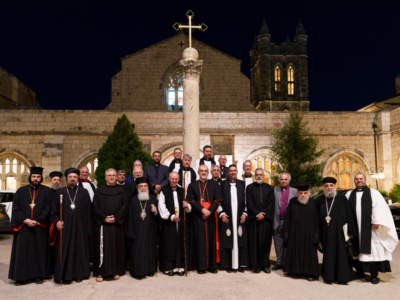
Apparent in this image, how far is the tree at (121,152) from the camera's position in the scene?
45.9 ft

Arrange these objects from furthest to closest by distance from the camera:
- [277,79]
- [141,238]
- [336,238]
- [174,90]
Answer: [277,79] < [174,90] < [141,238] < [336,238]

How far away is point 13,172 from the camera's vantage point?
16.1m

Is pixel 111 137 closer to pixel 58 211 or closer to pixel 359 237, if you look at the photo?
pixel 58 211

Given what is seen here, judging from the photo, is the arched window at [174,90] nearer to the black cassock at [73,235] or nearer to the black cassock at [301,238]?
the black cassock at [73,235]

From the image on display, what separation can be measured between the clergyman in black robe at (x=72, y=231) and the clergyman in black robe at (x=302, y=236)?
10.4 feet

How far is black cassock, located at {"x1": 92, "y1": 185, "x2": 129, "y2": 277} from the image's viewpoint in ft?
19.0

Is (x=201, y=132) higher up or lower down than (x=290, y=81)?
lower down

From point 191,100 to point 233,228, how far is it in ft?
13.6

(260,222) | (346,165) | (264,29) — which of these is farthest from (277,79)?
(260,222)

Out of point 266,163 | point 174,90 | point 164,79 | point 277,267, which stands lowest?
point 277,267

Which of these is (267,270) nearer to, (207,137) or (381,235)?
(381,235)

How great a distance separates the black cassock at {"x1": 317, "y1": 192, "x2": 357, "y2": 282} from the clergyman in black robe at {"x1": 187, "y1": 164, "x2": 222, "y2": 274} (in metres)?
1.73

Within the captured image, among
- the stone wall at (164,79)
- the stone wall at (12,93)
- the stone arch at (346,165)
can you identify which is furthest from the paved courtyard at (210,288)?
the stone wall at (12,93)

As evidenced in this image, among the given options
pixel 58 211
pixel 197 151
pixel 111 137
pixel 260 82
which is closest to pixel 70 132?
pixel 111 137
